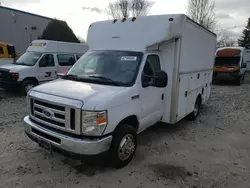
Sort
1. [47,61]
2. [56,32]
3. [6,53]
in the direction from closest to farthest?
[47,61] → [6,53] → [56,32]

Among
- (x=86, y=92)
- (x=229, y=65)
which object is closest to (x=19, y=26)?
(x=229, y=65)

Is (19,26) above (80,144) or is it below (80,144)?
above

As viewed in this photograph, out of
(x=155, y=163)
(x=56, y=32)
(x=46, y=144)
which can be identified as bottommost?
(x=155, y=163)

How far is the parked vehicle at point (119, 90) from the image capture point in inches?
121

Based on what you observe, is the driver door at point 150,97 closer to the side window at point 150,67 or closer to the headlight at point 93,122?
the side window at point 150,67

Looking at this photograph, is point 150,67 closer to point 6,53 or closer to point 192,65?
point 192,65

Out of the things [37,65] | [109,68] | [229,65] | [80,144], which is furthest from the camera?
[229,65]

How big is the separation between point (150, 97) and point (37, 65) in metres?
6.77

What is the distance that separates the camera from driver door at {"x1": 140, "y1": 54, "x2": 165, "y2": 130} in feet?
13.1

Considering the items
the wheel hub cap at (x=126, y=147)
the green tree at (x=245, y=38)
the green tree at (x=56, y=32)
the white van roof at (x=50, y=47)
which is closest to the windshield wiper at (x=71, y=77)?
the wheel hub cap at (x=126, y=147)

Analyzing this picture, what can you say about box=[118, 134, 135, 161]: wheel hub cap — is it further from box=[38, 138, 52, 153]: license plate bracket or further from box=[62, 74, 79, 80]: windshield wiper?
box=[62, 74, 79, 80]: windshield wiper

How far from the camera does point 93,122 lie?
3.00m

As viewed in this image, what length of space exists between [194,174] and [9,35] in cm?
2623

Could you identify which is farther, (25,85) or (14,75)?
(25,85)
